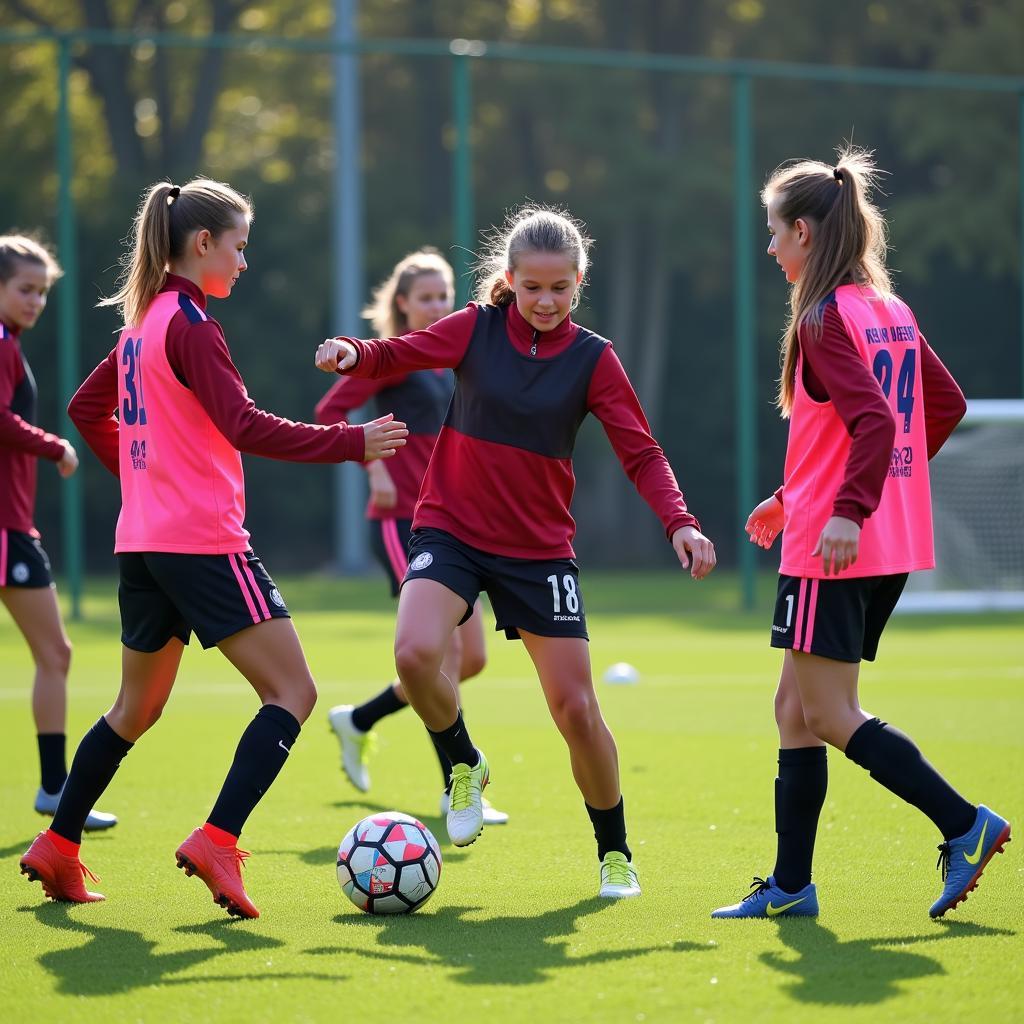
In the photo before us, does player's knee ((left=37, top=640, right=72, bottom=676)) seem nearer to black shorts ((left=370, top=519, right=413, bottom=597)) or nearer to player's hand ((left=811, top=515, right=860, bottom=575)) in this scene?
black shorts ((left=370, top=519, right=413, bottom=597))

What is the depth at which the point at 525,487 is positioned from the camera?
4.88 metres

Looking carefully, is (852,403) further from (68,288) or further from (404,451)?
(68,288)

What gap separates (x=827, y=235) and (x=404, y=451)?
2755mm

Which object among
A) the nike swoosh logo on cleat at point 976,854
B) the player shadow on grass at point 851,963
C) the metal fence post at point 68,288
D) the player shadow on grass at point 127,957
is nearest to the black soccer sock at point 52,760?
the player shadow on grass at point 127,957

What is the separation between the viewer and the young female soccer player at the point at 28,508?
6.14 meters

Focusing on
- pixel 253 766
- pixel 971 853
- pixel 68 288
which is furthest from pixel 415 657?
pixel 68 288

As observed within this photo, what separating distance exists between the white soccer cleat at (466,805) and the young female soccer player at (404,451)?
60.5 inches

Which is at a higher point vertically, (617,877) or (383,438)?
(383,438)

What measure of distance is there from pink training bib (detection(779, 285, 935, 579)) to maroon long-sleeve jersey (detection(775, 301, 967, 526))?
0.16ft

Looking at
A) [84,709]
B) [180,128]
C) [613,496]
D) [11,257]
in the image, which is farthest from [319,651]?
[180,128]

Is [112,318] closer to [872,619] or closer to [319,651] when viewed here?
[319,651]

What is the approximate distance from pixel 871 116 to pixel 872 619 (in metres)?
26.4

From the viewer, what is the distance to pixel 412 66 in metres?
31.1

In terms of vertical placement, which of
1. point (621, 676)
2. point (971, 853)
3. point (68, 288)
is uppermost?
point (68, 288)
